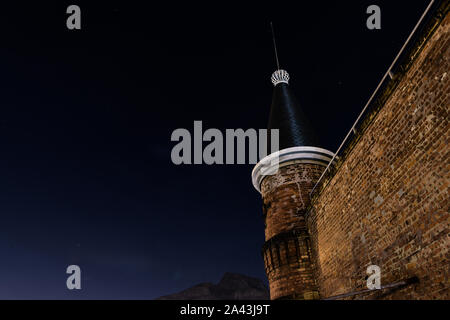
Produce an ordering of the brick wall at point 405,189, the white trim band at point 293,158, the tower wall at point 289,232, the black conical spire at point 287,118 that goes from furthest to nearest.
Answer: the black conical spire at point 287,118
the white trim band at point 293,158
the tower wall at point 289,232
the brick wall at point 405,189

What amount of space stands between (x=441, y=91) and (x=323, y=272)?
6829 mm

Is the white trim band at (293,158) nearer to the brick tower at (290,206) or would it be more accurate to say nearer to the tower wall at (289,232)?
the brick tower at (290,206)

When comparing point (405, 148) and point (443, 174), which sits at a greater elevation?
point (405, 148)

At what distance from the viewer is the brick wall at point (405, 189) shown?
511 centimetres

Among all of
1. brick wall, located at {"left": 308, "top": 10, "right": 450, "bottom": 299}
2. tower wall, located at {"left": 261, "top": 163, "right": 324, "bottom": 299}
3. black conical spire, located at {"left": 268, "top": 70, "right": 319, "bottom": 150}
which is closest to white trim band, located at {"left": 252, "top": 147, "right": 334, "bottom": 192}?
tower wall, located at {"left": 261, "top": 163, "right": 324, "bottom": 299}

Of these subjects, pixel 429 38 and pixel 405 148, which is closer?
pixel 429 38

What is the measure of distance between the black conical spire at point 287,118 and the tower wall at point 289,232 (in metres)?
1.38

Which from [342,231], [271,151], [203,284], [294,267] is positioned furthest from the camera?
[203,284]

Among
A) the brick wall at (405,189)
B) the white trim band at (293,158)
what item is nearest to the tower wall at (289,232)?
the white trim band at (293,158)

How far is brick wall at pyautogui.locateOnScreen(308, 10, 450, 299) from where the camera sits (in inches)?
201

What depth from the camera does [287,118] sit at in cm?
1476

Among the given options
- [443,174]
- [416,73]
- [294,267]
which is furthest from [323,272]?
[416,73]

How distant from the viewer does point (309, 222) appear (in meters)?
11.4

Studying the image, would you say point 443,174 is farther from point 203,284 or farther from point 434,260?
point 203,284
